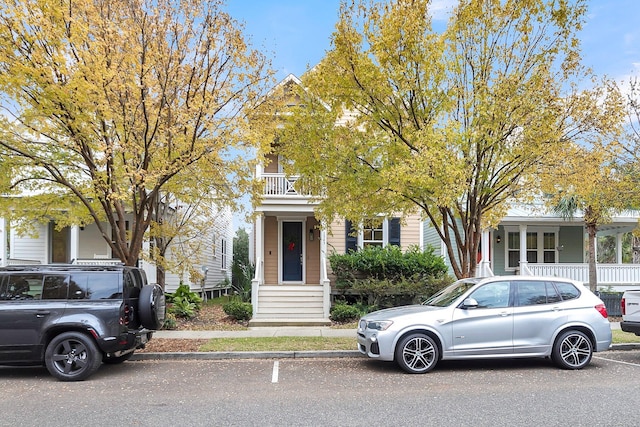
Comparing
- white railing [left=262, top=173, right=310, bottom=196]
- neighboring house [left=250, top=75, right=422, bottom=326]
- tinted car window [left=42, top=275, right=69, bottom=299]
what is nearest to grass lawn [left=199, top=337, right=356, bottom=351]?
tinted car window [left=42, top=275, right=69, bottom=299]

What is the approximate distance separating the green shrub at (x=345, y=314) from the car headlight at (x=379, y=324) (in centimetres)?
577

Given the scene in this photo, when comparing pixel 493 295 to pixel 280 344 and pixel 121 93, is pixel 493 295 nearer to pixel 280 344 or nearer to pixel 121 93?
→ pixel 280 344

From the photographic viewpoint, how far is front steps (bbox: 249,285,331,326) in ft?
45.5

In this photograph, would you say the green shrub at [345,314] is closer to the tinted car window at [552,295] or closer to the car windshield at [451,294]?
the car windshield at [451,294]

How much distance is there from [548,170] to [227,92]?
6998mm

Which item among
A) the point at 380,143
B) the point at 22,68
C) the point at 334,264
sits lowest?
the point at 334,264

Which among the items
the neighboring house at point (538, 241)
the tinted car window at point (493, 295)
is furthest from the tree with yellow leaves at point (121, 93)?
the neighboring house at point (538, 241)

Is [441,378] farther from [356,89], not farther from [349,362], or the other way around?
[356,89]

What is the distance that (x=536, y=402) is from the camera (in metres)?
6.34

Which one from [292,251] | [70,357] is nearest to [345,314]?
[292,251]

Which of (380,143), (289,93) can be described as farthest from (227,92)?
(380,143)

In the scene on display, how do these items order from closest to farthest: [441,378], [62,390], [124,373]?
[62,390], [441,378], [124,373]

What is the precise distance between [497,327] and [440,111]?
4557 millimetres

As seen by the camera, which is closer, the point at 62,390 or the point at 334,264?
the point at 62,390
